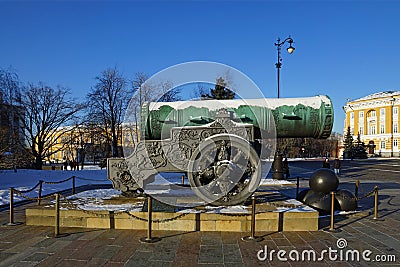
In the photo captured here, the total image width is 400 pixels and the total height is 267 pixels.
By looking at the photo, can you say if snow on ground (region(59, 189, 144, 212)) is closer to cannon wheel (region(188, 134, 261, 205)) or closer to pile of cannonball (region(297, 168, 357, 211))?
cannon wheel (region(188, 134, 261, 205))

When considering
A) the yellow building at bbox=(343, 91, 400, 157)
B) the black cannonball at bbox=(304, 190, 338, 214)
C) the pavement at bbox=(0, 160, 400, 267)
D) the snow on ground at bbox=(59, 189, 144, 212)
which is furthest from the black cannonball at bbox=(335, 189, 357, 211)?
the yellow building at bbox=(343, 91, 400, 157)

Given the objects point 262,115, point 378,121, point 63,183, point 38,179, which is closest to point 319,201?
point 262,115

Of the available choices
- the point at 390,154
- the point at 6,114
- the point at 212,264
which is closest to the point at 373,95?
the point at 390,154

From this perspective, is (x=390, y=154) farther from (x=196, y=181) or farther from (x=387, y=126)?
(x=196, y=181)

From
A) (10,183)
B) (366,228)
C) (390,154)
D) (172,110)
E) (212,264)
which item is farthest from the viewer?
(390,154)

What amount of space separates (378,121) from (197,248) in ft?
250

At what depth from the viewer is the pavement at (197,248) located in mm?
4426

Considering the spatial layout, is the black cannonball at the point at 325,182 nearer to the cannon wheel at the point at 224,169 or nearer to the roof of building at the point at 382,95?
the cannon wheel at the point at 224,169

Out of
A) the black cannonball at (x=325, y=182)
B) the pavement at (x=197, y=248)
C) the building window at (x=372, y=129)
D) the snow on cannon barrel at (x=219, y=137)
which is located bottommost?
the pavement at (x=197, y=248)

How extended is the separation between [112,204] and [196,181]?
2.03 meters

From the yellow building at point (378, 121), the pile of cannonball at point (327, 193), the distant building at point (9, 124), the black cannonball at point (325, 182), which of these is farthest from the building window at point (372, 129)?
the black cannonball at point (325, 182)

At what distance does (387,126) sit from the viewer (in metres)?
67.7

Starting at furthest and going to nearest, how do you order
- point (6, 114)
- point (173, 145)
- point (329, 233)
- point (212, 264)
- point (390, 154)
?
point (390, 154) < point (6, 114) < point (173, 145) < point (329, 233) < point (212, 264)

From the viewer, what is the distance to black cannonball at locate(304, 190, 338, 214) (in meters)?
7.43
